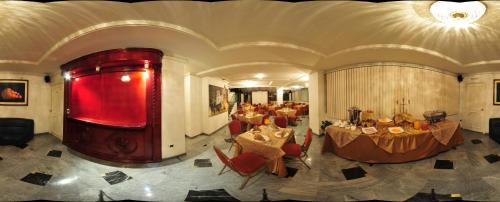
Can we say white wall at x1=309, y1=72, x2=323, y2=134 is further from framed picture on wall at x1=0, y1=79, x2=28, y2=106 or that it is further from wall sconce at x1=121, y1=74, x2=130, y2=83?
framed picture on wall at x1=0, y1=79, x2=28, y2=106

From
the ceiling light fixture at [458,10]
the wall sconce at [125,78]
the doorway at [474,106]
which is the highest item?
the ceiling light fixture at [458,10]

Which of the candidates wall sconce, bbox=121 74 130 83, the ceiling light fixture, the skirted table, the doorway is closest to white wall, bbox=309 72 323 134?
the skirted table

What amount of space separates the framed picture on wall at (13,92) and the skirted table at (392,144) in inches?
258

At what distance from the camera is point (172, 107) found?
161 inches

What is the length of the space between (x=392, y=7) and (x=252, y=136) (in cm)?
305

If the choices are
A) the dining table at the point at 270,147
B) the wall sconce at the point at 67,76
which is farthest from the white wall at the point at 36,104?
the dining table at the point at 270,147

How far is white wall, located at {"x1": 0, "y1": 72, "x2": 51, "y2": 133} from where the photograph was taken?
3592 millimetres

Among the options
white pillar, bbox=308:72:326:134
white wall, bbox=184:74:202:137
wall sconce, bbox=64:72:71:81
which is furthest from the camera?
white wall, bbox=184:74:202:137

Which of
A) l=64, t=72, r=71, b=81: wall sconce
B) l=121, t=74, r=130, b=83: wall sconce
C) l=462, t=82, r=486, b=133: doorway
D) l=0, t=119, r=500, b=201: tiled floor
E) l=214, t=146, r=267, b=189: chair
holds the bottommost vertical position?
l=0, t=119, r=500, b=201: tiled floor

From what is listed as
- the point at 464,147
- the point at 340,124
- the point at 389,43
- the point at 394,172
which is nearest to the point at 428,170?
the point at 394,172

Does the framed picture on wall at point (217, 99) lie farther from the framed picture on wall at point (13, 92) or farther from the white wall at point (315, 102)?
the framed picture on wall at point (13, 92)

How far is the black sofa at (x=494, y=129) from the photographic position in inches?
86.6

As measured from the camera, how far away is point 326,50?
2602 mm

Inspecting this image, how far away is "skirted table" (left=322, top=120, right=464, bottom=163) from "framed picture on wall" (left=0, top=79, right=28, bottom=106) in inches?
258
